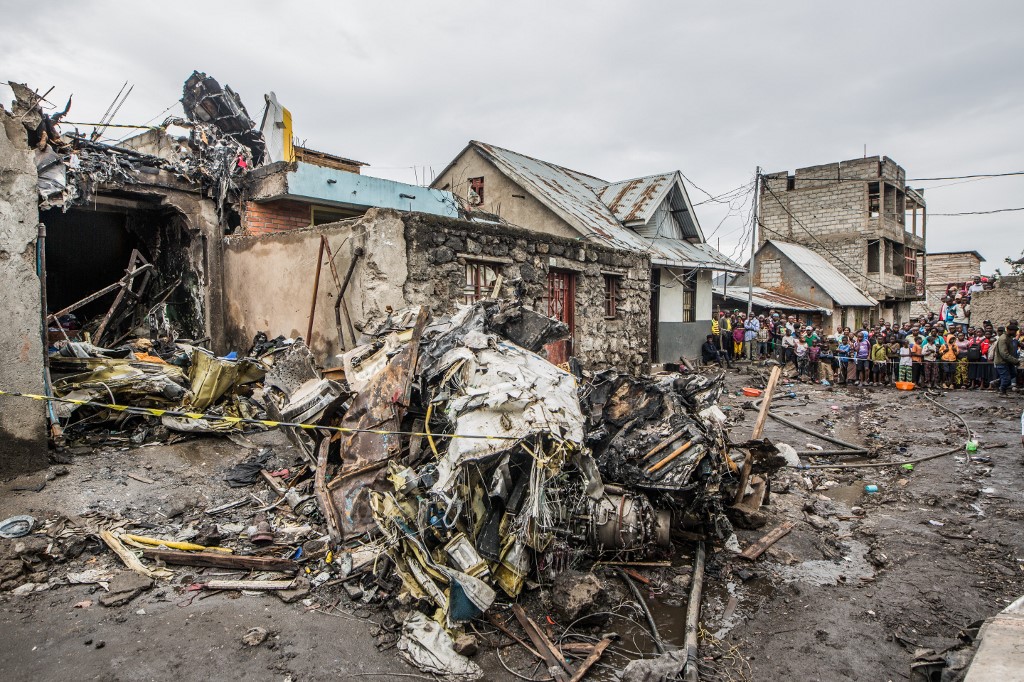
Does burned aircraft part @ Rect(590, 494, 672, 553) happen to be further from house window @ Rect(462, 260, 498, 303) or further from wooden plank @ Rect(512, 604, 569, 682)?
house window @ Rect(462, 260, 498, 303)

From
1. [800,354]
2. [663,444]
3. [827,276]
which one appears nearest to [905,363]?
[800,354]

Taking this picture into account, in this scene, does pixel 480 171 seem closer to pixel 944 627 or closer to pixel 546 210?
pixel 546 210

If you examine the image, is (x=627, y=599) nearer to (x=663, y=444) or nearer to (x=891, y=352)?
(x=663, y=444)

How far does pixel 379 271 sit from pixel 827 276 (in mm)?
23026

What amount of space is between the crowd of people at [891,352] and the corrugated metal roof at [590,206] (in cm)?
241

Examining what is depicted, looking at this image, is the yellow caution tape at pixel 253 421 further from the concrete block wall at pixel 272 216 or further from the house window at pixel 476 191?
the house window at pixel 476 191

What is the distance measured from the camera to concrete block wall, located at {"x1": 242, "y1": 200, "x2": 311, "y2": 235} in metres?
9.64

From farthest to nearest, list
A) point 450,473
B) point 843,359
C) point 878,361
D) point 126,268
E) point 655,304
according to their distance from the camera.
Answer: point 655,304, point 843,359, point 878,361, point 126,268, point 450,473

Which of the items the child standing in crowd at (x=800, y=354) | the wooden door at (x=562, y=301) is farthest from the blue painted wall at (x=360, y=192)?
the child standing in crowd at (x=800, y=354)

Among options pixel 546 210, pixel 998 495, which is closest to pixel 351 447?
pixel 998 495

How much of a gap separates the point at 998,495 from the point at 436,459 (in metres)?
6.55

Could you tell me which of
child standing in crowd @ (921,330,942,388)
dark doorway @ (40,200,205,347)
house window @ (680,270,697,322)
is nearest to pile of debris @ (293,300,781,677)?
dark doorway @ (40,200,205,347)

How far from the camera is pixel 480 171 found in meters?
17.1

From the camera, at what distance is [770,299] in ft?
73.2
